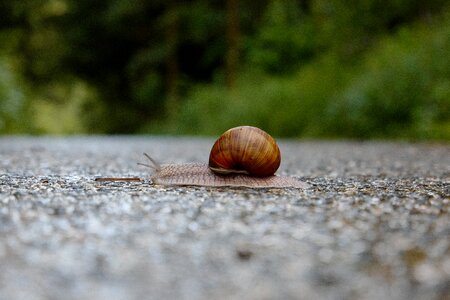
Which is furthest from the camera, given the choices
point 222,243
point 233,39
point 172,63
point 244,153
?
point 172,63

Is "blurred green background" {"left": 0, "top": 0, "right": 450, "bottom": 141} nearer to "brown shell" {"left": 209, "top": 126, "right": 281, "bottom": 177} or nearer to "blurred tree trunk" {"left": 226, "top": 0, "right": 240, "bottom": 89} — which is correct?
"blurred tree trunk" {"left": 226, "top": 0, "right": 240, "bottom": 89}

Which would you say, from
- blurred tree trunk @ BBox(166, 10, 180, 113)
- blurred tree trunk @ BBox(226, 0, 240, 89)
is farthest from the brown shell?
blurred tree trunk @ BBox(166, 10, 180, 113)

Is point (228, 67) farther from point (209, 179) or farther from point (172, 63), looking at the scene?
point (209, 179)

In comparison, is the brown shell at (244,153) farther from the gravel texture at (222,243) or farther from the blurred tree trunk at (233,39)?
the blurred tree trunk at (233,39)

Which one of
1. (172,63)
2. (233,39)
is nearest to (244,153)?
(233,39)

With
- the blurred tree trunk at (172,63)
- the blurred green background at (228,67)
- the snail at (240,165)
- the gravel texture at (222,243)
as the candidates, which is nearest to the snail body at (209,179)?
the snail at (240,165)
